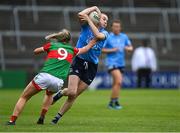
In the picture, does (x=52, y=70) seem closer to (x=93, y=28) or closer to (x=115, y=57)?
(x=93, y=28)

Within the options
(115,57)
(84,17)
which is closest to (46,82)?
(84,17)

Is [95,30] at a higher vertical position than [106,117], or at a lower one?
higher

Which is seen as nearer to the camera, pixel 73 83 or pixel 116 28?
pixel 73 83

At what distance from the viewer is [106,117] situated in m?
19.2

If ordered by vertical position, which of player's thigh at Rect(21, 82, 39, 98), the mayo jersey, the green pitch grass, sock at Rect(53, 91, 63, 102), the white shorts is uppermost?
the mayo jersey

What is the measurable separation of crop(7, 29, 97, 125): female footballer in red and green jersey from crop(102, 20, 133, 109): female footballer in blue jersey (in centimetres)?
763

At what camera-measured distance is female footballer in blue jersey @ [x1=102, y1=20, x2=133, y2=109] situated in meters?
23.7

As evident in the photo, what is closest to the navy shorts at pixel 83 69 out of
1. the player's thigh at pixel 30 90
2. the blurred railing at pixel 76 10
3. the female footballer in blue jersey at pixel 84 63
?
the female footballer in blue jersey at pixel 84 63

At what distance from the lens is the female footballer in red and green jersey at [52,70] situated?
15.7 meters

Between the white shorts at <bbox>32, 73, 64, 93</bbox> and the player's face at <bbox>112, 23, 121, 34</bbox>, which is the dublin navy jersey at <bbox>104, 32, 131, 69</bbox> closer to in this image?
the player's face at <bbox>112, 23, 121, 34</bbox>

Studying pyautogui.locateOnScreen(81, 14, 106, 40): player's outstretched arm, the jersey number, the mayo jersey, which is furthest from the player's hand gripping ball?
the jersey number

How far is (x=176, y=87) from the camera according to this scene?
1531 inches

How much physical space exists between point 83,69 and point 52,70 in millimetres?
1597

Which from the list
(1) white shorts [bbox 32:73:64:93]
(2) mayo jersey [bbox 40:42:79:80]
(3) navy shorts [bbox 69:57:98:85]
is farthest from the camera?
(3) navy shorts [bbox 69:57:98:85]
